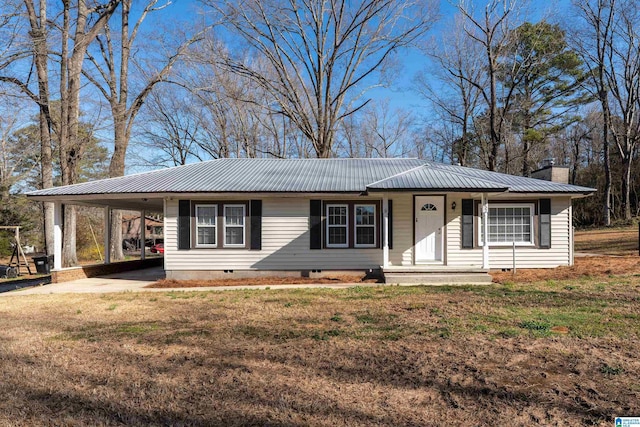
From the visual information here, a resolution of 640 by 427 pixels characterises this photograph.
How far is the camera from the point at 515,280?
10977mm

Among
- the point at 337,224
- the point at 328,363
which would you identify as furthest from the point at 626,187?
the point at 328,363

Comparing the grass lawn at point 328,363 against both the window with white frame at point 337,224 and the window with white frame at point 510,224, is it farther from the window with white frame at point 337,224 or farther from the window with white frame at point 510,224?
the window with white frame at point 510,224

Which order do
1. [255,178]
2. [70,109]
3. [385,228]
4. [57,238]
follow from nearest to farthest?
[385,228]
[57,238]
[255,178]
[70,109]

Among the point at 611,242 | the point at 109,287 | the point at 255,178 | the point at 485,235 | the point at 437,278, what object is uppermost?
the point at 255,178

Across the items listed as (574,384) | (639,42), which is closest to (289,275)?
(574,384)

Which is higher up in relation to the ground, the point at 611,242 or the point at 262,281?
the point at 611,242

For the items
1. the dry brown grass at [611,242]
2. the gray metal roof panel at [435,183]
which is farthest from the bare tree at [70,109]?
the dry brown grass at [611,242]

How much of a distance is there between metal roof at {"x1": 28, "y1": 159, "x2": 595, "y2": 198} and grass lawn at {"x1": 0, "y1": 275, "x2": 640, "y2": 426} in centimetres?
424

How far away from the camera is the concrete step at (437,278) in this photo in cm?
1098

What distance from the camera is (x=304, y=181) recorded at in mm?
12641

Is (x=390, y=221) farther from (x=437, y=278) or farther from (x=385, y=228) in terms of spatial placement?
(x=437, y=278)

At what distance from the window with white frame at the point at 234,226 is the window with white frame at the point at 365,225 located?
3.51 m

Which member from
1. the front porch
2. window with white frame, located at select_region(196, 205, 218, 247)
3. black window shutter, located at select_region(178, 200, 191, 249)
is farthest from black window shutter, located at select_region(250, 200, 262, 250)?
the front porch

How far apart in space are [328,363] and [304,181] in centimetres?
846
